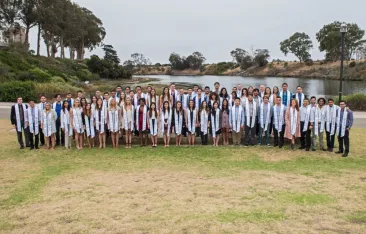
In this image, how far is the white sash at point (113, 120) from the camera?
10383 mm

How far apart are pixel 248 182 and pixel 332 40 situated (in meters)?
84.7

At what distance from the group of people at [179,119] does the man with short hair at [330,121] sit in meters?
0.03

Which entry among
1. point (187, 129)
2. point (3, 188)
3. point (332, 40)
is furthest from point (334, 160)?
point (332, 40)

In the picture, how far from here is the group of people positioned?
33.6 feet

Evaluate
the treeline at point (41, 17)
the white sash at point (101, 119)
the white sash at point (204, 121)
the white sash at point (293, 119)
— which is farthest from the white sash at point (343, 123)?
the treeline at point (41, 17)

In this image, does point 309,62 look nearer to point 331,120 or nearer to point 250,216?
point 331,120

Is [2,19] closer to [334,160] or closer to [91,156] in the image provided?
[91,156]

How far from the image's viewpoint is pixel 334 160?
29.6 ft

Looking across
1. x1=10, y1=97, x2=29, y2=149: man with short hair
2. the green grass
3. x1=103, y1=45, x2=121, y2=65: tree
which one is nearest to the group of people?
x1=10, y1=97, x2=29, y2=149: man with short hair

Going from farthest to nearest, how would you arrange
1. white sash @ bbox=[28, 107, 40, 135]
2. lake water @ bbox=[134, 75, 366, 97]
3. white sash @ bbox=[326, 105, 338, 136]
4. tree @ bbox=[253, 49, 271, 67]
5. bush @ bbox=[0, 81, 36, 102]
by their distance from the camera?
tree @ bbox=[253, 49, 271, 67], lake water @ bbox=[134, 75, 366, 97], bush @ bbox=[0, 81, 36, 102], white sash @ bbox=[28, 107, 40, 135], white sash @ bbox=[326, 105, 338, 136]

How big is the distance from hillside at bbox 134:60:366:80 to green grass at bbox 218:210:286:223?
→ 213ft

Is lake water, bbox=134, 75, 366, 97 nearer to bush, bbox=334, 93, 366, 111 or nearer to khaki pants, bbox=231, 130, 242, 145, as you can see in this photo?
bush, bbox=334, 93, 366, 111

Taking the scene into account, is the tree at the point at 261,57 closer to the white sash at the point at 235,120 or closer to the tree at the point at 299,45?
the tree at the point at 299,45

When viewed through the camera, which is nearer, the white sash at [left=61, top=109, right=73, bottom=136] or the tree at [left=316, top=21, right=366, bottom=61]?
the white sash at [left=61, top=109, right=73, bottom=136]
